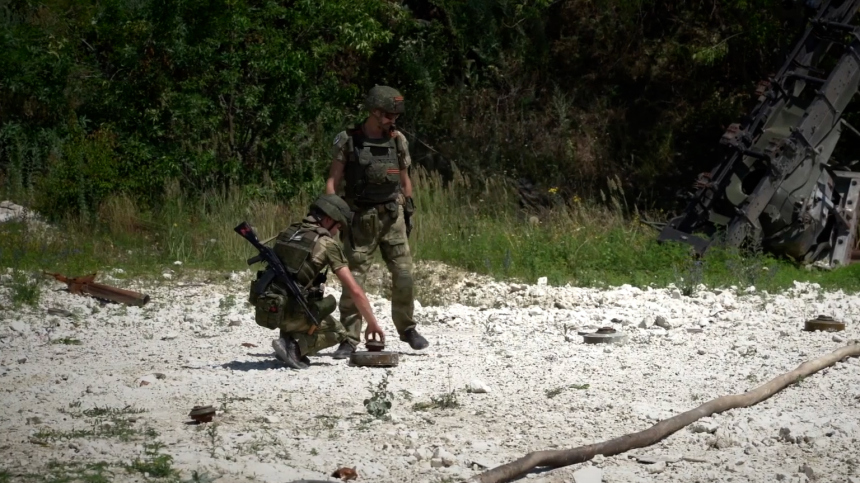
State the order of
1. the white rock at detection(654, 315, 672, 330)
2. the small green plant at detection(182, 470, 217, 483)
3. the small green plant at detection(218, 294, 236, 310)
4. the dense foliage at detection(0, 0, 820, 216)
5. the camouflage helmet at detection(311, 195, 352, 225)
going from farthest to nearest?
1. the dense foliage at detection(0, 0, 820, 216)
2. the small green plant at detection(218, 294, 236, 310)
3. the white rock at detection(654, 315, 672, 330)
4. the camouflage helmet at detection(311, 195, 352, 225)
5. the small green plant at detection(182, 470, 217, 483)

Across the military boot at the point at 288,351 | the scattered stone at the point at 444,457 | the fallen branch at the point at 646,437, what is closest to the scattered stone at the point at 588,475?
the fallen branch at the point at 646,437

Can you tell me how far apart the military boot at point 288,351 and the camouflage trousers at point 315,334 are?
0.03 metres

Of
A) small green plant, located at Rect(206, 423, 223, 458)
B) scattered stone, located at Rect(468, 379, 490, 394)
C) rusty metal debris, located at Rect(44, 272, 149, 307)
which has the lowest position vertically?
rusty metal debris, located at Rect(44, 272, 149, 307)

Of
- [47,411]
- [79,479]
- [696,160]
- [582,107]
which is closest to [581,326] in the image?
[47,411]

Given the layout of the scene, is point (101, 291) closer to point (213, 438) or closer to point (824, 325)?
point (213, 438)

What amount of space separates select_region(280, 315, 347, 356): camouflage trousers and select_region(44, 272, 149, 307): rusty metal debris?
3.00 meters

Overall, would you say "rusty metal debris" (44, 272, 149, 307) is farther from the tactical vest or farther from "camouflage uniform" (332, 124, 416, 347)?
the tactical vest

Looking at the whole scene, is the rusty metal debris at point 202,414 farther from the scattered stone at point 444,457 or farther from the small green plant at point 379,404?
the scattered stone at point 444,457

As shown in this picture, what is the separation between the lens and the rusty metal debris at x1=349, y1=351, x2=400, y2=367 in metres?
8.52

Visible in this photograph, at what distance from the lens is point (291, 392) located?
7.72m

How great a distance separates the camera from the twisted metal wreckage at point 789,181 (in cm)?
1423

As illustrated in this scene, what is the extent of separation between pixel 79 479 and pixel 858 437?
4141mm

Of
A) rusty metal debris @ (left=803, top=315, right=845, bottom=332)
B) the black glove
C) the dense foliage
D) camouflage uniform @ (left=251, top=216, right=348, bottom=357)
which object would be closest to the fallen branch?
rusty metal debris @ (left=803, top=315, right=845, bottom=332)

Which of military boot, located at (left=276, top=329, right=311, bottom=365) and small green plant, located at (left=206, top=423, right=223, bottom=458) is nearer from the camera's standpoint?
small green plant, located at (left=206, top=423, right=223, bottom=458)
